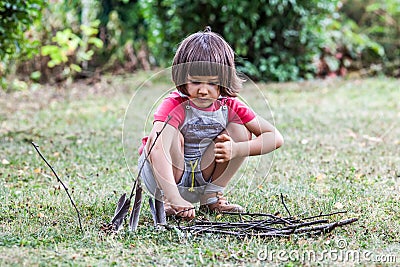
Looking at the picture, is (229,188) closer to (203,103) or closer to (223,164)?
(223,164)

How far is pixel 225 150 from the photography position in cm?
291

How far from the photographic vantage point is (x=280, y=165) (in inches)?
170

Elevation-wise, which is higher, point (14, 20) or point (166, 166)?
point (14, 20)

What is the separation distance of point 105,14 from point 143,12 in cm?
126

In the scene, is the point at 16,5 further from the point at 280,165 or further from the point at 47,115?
the point at 280,165

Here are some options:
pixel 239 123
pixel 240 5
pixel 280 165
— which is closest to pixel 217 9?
pixel 240 5

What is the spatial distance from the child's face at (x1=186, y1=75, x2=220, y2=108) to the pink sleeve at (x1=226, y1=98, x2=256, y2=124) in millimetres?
127

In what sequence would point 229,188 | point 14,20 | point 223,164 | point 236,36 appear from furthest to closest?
point 236,36 < point 14,20 < point 229,188 < point 223,164

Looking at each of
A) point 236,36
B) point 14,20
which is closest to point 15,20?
point 14,20

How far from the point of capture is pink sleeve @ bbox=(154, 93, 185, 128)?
9.62 ft

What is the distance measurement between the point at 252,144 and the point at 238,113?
0.18 meters

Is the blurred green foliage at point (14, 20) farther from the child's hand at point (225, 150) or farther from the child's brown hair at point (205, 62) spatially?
the child's hand at point (225, 150)

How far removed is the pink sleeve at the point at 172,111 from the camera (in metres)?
2.93

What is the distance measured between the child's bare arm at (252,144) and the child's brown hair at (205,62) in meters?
0.21
